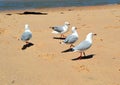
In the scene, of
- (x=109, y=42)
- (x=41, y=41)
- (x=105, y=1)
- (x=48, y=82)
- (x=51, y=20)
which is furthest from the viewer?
(x=105, y=1)

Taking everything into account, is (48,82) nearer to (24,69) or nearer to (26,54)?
(24,69)

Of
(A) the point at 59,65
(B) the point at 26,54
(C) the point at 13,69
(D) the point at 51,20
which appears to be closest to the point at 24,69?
(C) the point at 13,69

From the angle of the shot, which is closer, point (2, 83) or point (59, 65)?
point (2, 83)

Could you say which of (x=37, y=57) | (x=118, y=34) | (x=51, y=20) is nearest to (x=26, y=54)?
(x=37, y=57)

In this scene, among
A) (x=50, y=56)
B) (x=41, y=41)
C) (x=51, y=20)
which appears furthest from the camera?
(x=51, y=20)

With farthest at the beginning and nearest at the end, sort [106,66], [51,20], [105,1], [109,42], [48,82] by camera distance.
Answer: [105,1], [51,20], [109,42], [106,66], [48,82]

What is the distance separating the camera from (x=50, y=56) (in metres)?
12.3

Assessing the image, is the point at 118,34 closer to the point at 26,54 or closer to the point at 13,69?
the point at 26,54

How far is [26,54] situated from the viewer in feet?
42.6

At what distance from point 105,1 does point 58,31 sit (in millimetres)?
22828

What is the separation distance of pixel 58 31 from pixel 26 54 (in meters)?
3.11

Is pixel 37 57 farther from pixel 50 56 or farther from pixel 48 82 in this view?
pixel 48 82

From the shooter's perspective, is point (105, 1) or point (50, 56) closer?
point (50, 56)

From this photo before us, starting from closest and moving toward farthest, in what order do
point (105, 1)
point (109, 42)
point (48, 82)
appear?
point (48, 82) → point (109, 42) → point (105, 1)
